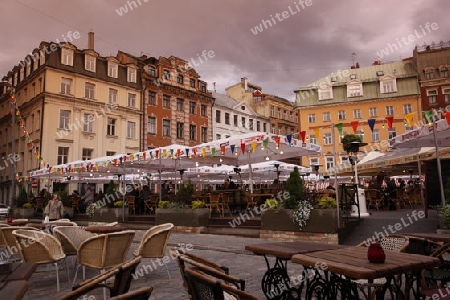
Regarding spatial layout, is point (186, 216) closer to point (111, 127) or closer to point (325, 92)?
point (111, 127)

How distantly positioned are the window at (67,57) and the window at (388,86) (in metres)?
33.3

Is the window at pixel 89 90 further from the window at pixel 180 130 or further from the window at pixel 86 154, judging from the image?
the window at pixel 180 130

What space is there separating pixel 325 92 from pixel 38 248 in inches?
1681

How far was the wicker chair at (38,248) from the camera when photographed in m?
5.95

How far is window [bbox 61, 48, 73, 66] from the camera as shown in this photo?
103 feet

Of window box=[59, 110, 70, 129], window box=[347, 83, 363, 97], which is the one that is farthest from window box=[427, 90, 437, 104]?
window box=[59, 110, 70, 129]

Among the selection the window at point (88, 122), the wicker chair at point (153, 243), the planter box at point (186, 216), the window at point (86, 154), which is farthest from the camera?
the window at point (88, 122)

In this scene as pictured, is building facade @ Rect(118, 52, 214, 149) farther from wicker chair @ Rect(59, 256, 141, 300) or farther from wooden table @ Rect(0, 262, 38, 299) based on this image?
wicker chair @ Rect(59, 256, 141, 300)

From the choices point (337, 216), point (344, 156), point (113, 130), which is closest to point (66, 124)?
point (113, 130)

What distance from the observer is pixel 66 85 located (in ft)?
103

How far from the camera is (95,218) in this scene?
1752 centimetres

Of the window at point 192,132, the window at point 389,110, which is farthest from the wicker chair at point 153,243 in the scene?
the window at point 389,110

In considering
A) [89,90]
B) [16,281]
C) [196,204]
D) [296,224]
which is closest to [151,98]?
[89,90]

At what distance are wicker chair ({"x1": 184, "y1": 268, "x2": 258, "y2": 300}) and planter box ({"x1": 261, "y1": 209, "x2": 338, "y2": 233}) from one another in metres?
7.79
